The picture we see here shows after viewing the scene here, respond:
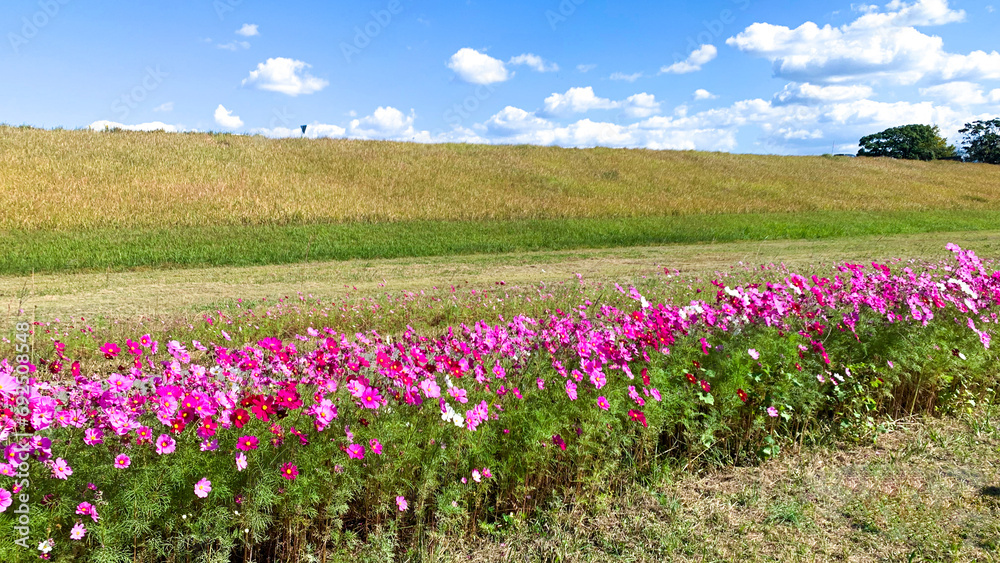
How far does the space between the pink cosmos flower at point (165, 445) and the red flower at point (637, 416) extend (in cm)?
235

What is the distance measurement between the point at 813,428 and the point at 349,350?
11.8 feet

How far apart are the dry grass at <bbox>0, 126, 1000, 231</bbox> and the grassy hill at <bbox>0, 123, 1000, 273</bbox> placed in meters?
0.10

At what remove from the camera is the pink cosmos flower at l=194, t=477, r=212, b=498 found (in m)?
2.66

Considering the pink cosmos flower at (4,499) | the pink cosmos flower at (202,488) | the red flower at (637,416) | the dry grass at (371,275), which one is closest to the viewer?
the pink cosmos flower at (4,499)

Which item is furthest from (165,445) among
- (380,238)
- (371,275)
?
(380,238)

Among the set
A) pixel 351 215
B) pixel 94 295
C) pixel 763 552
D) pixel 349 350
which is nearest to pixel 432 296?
pixel 94 295

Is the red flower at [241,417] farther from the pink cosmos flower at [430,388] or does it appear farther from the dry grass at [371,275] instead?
the dry grass at [371,275]

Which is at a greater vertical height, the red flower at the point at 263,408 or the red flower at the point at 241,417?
the red flower at the point at 263,408

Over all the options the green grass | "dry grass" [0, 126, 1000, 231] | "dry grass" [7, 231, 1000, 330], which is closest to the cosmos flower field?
"dry grass" [7, 231, 1000, 330]

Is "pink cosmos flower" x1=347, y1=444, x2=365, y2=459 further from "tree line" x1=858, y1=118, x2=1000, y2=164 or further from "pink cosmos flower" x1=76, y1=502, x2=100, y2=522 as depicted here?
"tree line" x1=858, y1=118, x2=1000, y2=164

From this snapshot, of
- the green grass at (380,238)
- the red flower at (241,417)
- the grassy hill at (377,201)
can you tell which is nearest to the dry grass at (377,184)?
the grassy hill at (377,201)

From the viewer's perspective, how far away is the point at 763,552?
3459 mm

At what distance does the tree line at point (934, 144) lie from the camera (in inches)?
3212

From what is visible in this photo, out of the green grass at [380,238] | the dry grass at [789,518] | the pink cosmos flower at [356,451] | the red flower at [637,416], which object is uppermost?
the green grass at [380,238]
